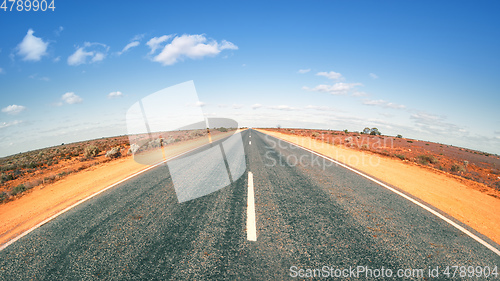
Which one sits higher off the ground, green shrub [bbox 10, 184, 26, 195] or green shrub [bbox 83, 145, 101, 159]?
green shrub [bbox 83, 145, 101, 159]

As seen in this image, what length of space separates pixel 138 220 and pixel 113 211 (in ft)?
2.82

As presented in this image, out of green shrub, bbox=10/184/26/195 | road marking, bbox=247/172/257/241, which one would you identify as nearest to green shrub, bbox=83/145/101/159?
green shrub, bbox=10/184/26/195

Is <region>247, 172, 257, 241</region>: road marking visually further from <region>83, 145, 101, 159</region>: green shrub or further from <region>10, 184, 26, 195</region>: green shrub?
<region>83, 145, 101, 159</region>: green shrub

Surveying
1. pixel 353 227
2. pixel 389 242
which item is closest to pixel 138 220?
pixel 353 227

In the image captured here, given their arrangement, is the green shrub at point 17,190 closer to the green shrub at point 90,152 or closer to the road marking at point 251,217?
the road marking at point 251,217

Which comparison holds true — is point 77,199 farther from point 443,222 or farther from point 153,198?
point 443,222

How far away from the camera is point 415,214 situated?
390 cm

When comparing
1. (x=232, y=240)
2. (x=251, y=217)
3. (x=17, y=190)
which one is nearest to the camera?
(x=232, y=240)

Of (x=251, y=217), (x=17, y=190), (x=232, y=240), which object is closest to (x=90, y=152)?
(x=17, y=190)

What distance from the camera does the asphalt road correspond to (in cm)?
228

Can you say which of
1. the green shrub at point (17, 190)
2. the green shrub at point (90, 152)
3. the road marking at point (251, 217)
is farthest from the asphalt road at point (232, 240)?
the green shrub at point (90, 152)

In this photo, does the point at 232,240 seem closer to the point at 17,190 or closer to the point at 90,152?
the point at 17,190

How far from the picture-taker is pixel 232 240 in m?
2.77

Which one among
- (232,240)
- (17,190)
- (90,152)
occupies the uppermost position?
(90,152)
